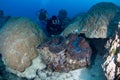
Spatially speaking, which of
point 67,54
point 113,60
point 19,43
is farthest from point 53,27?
point 113,60

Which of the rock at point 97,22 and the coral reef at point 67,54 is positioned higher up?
the rock at point 97,22

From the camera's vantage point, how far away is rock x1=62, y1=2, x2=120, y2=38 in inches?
262

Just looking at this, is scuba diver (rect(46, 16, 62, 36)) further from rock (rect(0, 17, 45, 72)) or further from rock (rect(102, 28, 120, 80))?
rock (rect(102, 28, 120, 80))

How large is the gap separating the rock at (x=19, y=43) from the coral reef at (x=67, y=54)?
2.77 ft

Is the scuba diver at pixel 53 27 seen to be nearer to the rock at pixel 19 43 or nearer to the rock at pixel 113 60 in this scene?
the rock at pixel 19 43

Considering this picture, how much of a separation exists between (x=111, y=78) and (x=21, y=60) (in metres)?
3.36

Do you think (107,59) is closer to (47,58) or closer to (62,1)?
(47,58)

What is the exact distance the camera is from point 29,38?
288 inches

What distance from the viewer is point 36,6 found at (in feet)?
49.8

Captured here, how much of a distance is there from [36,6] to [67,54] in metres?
9.66

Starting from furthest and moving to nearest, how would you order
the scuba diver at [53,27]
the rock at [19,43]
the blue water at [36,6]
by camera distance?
the blue water at [36,6]
the scuba diver at [53,27]
the rock at [19,43]

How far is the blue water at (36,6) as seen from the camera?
46.9 ft

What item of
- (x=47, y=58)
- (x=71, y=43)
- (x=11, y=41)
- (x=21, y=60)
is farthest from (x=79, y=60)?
(x=11, y=41)

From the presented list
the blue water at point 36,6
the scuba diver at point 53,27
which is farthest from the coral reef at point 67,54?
the blue water at point 36,6
